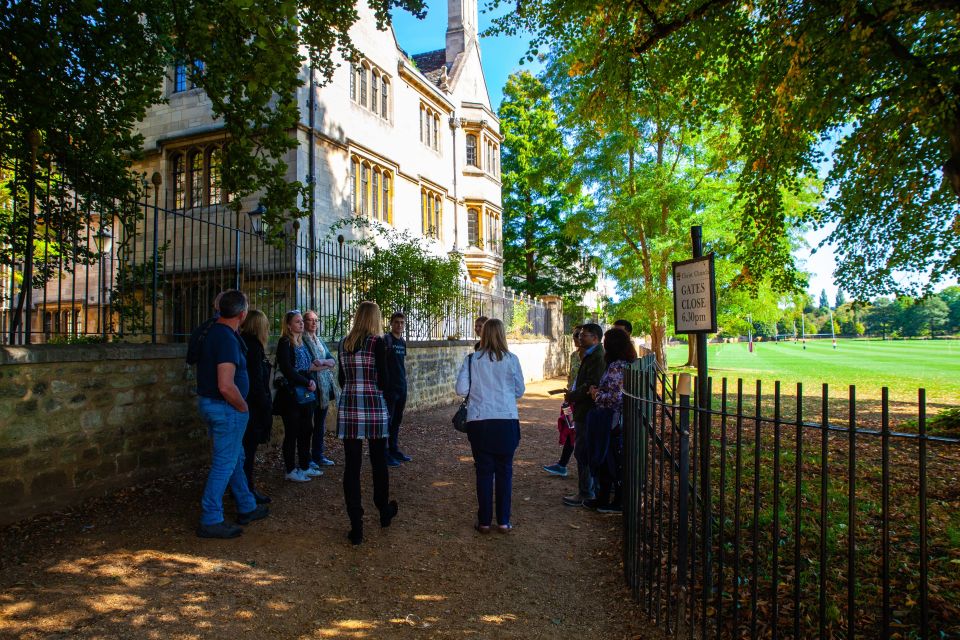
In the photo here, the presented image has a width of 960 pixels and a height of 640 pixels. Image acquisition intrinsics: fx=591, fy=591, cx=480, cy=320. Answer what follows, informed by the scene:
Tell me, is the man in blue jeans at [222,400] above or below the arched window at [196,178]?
below

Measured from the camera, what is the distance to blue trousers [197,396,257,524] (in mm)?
4930

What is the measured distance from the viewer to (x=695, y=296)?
461 centimetres

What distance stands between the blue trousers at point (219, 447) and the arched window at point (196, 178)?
1357 centimetres

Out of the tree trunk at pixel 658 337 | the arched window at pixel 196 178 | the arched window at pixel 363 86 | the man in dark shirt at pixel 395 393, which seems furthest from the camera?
the tree trunk at pixel 658 337

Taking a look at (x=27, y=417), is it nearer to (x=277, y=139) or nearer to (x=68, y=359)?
(x=68, y=359)

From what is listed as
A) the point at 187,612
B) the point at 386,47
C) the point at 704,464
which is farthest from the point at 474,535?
the point at 386,47

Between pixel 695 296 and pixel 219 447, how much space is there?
410cm

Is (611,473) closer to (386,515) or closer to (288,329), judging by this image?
(386,515)

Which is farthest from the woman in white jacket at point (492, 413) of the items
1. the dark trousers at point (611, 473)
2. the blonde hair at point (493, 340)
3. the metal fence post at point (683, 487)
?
the metal fence post at point (683, 487)

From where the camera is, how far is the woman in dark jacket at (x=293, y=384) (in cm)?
656

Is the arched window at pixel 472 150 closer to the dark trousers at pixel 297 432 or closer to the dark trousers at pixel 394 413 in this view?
the dark trousers at pixel 394 413

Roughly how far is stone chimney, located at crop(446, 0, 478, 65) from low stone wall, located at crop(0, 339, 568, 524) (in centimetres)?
2298

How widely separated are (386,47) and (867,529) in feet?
62.5

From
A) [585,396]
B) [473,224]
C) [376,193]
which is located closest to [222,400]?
[585,396]
